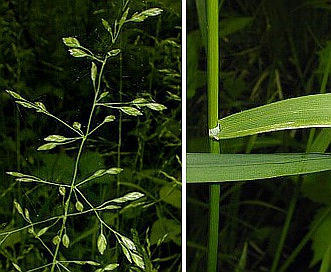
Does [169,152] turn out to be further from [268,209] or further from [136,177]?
[268,209]

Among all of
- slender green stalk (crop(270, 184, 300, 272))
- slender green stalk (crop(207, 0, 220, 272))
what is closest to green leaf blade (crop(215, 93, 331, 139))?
slender green stalk (crop(207, 0, 220, 272))

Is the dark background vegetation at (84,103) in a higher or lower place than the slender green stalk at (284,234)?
higher

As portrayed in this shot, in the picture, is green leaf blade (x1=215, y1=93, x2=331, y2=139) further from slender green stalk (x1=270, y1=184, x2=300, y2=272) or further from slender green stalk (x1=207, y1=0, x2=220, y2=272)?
slender green stalk (x1=270, y1=184, x2=300, y2=272)

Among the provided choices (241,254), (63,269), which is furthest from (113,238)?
(241,254)

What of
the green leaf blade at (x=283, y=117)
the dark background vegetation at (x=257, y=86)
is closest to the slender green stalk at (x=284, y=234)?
the dark background vegetation at (x=257, y=86)

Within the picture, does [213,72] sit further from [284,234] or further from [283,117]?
[284,234]

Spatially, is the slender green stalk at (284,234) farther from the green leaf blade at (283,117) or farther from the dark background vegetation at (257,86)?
the green leaf blade at (283,117)

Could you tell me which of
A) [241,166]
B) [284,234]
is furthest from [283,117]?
[284,234]
